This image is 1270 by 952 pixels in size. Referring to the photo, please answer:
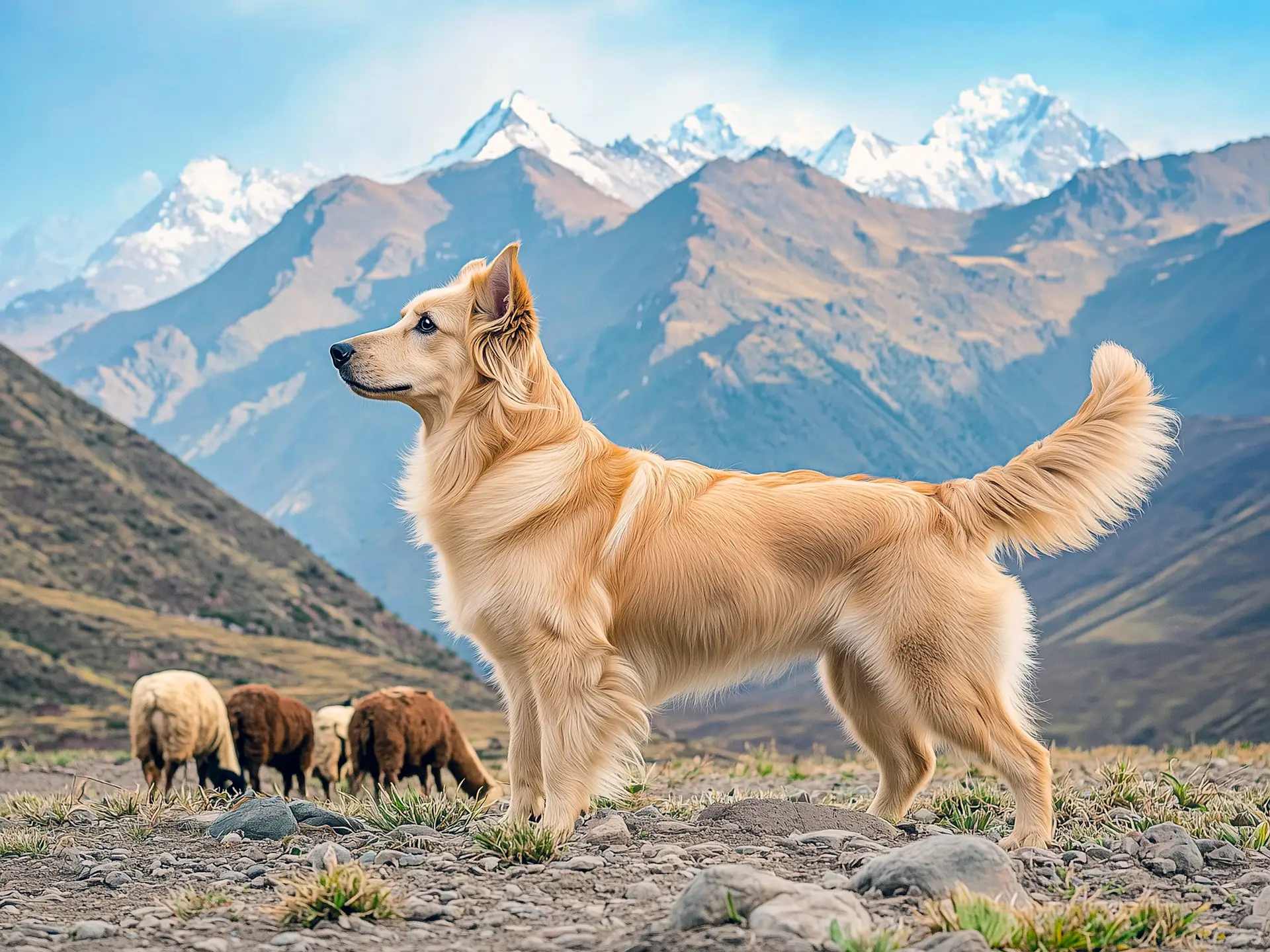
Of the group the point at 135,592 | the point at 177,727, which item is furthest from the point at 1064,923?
the point at 135,592

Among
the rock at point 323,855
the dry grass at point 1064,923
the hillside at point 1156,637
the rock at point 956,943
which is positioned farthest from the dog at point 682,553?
the hillside at point 1156,637

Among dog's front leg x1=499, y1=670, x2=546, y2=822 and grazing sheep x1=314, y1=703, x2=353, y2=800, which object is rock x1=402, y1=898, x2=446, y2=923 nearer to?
dog's front leg x1=499, y1=670, x2=546, y2=822

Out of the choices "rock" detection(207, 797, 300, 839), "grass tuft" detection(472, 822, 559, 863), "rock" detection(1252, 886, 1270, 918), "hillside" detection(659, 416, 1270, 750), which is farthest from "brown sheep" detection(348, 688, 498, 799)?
"hillside" detection(659, 416, 1270, 750)

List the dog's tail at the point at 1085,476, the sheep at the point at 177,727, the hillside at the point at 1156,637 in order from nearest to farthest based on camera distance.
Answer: the dog's tail at the point at 1085,476
the sheep at the point at 177,727
the hillside at the point at 1156,637

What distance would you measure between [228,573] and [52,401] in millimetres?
14485

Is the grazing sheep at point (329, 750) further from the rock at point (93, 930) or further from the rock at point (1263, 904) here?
the rock at point (1263, 904)

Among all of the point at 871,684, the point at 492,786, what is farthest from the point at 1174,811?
the point at 492,786

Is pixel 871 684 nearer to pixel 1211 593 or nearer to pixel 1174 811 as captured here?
pixel 1174 811

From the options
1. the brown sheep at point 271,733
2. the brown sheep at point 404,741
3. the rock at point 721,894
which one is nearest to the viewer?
the rock at point 721,894

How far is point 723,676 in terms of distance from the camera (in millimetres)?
6641

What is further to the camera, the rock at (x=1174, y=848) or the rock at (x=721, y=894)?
the rock at (x=1174, y=848)

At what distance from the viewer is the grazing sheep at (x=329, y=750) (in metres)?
17.8

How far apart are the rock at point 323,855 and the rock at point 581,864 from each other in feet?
3.45

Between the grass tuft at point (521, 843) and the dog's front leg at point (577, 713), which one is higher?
the dog's front leg at point (577, 713)
